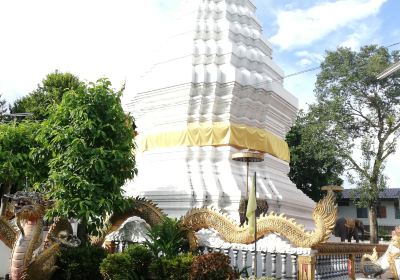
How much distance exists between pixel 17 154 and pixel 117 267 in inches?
218

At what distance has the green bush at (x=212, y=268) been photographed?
24.7 ft

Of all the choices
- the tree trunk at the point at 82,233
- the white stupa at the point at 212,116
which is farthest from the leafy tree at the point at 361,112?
the tree trunk at the point at 82,233

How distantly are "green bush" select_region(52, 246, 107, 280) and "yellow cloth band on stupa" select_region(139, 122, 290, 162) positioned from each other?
5.35 metres

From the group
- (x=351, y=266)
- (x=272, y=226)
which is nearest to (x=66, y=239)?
(x=272, y=226)

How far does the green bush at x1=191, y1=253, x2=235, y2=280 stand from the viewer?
7.52 metres

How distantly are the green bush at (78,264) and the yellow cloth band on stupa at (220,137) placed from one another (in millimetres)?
5354

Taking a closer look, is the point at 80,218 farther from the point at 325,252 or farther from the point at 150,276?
the point at 325,252

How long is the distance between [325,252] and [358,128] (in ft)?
59.3

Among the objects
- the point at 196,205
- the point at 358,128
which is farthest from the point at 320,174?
the point at 196,205

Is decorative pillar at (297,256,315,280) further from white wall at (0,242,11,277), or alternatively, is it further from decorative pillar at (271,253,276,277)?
white wall at (0,242,11,277)

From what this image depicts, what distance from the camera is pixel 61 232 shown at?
1055 cm

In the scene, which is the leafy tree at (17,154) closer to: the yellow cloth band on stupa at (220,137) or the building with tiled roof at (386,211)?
the yellow cloth band on stupa at (220,137)

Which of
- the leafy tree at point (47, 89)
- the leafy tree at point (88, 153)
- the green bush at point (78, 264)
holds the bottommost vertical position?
the green bush at point (78, 264)

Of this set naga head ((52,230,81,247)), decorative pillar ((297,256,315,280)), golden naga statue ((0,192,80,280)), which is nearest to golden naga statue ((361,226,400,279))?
decorative pillar ((297,256,315,280))
